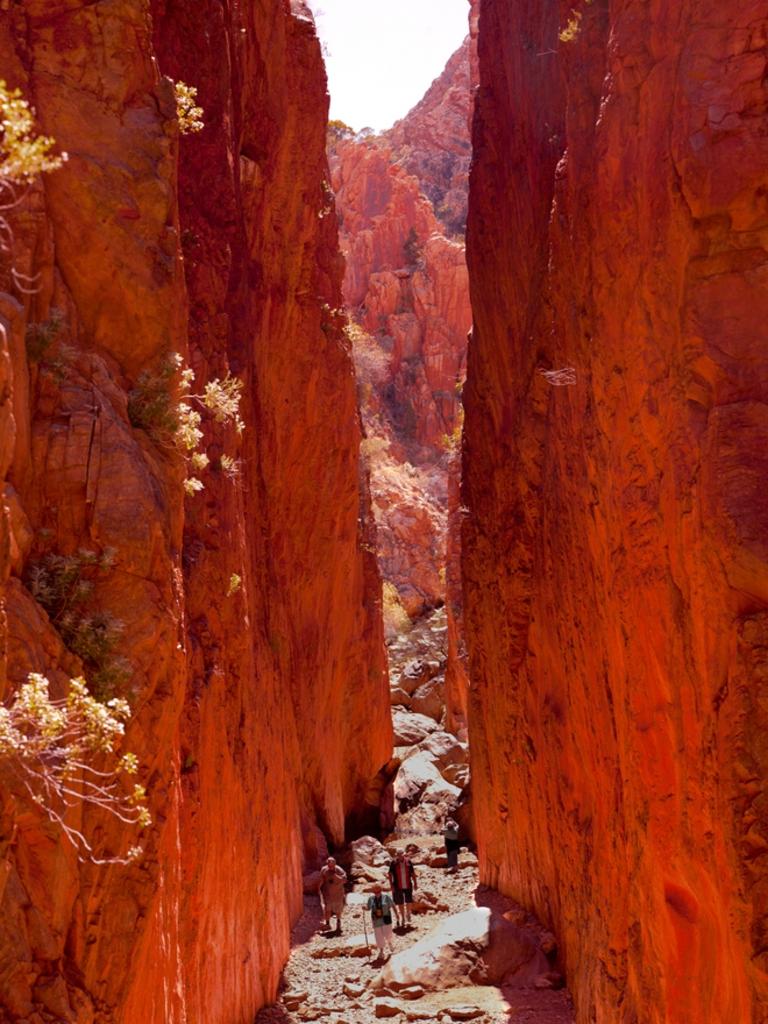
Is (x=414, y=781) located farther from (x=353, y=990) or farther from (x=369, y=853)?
(x=353, y=990)

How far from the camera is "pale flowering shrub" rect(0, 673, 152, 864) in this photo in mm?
5270

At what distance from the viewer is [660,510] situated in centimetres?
950

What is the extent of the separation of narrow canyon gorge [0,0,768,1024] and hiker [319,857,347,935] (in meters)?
0.36

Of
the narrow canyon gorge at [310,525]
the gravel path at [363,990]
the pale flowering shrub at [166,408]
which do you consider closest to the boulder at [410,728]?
the narrow canyon gorge at [310,525]

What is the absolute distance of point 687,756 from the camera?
9039 mm

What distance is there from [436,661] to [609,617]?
35.9 metres

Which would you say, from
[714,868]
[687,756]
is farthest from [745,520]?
[714,868]

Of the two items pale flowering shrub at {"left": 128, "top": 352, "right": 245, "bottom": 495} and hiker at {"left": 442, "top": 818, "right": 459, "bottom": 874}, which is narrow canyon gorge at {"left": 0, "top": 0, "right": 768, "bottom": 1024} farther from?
hiker at {"left": 442, "top": 818, "right": 459, "bottom": 874}

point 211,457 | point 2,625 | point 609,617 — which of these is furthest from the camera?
point 211,457

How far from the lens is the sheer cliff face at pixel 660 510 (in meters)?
8.39

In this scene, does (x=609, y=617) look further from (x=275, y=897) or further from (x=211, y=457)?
(x=275, y=897)

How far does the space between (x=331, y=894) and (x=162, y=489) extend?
12681mm

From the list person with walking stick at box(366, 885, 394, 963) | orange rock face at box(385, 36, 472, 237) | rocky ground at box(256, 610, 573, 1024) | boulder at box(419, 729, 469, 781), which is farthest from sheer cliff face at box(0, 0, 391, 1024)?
orange rock face at box(385, 36, 472, 237)

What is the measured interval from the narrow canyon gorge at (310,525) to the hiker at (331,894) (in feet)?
1.19
